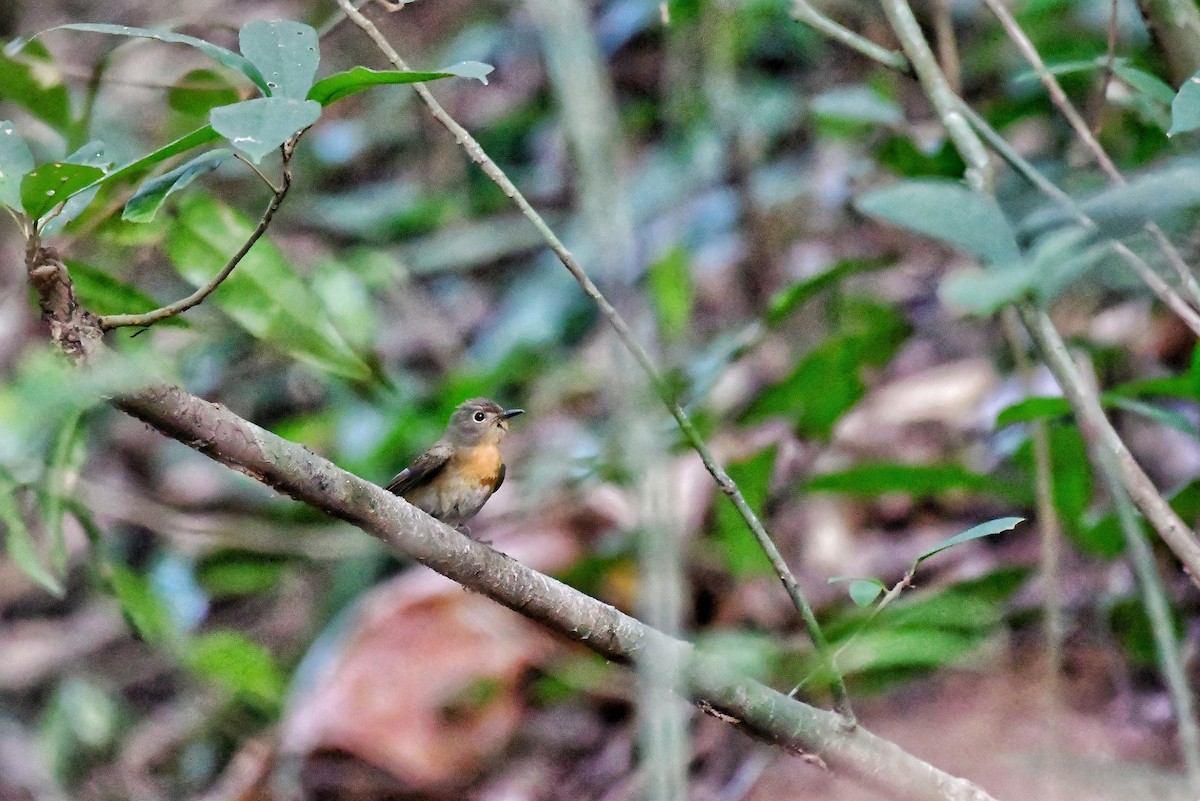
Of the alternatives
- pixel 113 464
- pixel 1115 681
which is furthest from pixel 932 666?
pixel 113 464

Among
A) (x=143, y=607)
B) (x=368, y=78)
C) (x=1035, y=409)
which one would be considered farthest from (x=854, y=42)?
(x=143, y=607)

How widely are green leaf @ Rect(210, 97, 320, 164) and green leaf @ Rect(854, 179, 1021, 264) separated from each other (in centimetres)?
69

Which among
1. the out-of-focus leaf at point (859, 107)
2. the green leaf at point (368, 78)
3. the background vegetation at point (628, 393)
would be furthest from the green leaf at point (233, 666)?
the green leaf at point (368, 78)

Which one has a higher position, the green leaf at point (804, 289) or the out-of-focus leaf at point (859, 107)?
the out-of-focus leaf at point (859, 107)

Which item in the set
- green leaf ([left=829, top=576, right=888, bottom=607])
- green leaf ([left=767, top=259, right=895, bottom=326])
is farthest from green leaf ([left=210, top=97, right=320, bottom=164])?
green leaf ([left=767, top=259, right=895, bottom=326])

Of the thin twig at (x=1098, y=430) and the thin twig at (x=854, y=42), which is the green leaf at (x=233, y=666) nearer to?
the thin twig at (x=854, y=42)

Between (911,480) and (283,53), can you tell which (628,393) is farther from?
(911,480)

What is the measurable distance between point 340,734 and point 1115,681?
2378 mm

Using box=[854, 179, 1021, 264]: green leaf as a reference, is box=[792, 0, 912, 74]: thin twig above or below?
above

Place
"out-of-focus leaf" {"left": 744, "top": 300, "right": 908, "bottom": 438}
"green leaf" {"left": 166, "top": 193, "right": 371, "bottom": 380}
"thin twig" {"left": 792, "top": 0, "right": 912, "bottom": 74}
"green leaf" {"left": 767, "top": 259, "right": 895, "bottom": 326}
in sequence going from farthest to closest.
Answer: "out-of-focus leaf" {"left": 744, "top": 300, "right": 908, "bottom": 438} < "green leaf" {"left": 767, "top": 259, "right": 895, "bottom": 326} < "green leaf" {"left": 166, "top": 193, "right": 371, "bottom": 380} < "thin twig" {"left": 792, "top": 0, "right": 912, "bottom": 74}

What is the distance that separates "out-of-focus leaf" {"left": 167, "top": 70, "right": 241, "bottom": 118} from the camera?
9.91 ft

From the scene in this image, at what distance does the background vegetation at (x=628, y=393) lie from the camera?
189 centimetres

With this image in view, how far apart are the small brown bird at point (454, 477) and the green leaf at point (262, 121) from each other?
2389 millimetres

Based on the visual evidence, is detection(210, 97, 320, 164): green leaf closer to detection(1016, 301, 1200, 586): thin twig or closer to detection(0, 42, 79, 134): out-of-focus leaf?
detection(1016, 301, 1200, 586): thin twig
